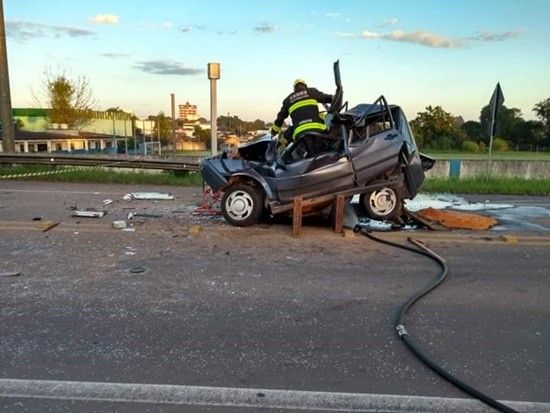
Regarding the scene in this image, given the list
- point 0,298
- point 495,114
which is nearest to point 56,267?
point 0,298

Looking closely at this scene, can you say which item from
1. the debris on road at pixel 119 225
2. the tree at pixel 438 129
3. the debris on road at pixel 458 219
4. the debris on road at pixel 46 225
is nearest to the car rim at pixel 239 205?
the debris on road at pixel 119 225

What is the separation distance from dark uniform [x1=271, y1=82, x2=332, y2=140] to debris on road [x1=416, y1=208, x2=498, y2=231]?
2.45 metres

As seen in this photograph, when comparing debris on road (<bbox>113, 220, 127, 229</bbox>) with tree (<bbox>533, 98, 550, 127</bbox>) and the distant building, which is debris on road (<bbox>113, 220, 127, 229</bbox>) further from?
the distant building

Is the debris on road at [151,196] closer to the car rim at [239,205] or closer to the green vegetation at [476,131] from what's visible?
the car rim at [239,205]

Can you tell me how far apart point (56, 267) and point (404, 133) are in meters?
5.16

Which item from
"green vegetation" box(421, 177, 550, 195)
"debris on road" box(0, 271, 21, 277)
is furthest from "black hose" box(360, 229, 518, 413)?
"green vegetation" box(421, 177, 550, 195)

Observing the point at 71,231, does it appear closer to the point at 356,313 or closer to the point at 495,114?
the point at 356,313

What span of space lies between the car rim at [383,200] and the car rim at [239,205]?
186 centimetres

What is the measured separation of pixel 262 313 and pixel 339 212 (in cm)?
312

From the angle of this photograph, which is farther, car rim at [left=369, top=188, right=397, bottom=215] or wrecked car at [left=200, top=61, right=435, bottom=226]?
car rim at [left=369, top=188, right=397, bottom=215]

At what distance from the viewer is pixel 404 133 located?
730 centimetres

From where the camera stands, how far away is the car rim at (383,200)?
7.26 meters

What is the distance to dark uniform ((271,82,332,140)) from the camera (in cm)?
706

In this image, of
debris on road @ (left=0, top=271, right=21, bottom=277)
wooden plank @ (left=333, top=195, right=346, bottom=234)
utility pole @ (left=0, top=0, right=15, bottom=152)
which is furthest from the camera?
utility pole @ (left=0, top=0, right=15, bottom=152)
